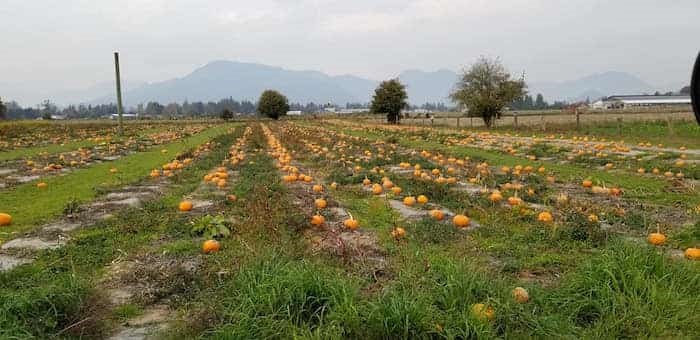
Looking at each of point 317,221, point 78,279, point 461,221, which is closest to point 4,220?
point 78,279

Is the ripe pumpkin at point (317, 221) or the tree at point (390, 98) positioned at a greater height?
the tree at point (390, 98)

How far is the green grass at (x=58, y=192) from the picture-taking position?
770 cm

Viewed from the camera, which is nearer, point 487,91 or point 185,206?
point 185,206

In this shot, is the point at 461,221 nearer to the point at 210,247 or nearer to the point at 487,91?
the point at 210,247

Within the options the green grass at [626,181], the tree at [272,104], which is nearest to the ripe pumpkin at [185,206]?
the green grass at [626,181]

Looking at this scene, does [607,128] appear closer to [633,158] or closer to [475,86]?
[475,86]

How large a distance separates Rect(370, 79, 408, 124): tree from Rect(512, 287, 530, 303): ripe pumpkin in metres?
59.3

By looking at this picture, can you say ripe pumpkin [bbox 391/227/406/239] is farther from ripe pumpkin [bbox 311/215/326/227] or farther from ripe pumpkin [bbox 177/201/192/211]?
ripe pumpkin [bbox 177/201/192/211]

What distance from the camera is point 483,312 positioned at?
3.45 metres

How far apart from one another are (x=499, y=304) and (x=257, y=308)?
1.76 metres

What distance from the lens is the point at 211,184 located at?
11.0 metres

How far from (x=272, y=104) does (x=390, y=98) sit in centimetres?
3758

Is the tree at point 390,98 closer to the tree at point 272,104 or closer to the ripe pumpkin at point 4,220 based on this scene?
the tree at point 272,104

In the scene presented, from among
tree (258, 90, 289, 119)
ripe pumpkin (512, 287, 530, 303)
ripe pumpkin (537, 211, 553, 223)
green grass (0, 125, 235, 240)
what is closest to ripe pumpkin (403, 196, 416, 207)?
ripe pumpkin (537, 211, 553, 223)
